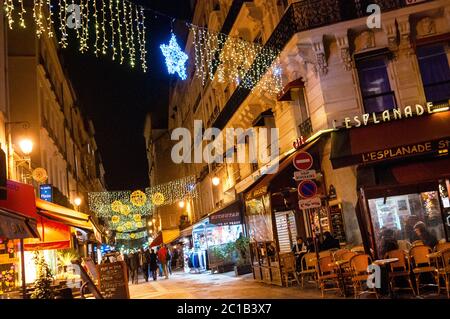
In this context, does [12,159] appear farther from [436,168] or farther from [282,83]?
[436,168]

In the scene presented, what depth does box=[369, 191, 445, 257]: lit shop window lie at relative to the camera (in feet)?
45.3

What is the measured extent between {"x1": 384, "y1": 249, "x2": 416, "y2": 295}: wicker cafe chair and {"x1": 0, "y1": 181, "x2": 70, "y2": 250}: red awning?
8.61 metres

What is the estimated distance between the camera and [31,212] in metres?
13.8

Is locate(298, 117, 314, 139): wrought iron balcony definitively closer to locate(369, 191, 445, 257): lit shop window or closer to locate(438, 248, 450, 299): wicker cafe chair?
locate(369, 191, 445, 257): lit shop window

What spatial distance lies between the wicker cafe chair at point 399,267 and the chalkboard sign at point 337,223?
12.3ft

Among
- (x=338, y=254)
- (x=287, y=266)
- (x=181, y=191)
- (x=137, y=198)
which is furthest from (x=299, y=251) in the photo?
(x=181, y=191)

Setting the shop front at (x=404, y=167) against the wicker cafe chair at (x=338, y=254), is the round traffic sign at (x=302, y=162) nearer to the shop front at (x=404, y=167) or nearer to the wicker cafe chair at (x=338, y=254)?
the shop front at (x=404, y=167)

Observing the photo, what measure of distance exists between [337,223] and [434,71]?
5.65 meters

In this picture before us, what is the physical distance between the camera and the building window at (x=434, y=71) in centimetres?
1519

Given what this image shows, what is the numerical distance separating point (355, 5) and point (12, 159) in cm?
1258

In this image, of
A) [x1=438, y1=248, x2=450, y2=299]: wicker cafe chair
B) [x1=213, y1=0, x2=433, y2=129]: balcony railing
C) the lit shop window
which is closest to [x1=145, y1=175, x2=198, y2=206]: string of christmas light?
[x1=213, y1=0, x2=433, y2=129]: balcony railing

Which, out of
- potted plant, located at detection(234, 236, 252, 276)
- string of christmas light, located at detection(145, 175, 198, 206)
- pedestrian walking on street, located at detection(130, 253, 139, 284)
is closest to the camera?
potted plant, located at detection(234, 236, 252, 276)

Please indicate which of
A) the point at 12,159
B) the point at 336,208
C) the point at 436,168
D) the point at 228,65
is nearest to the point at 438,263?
the point at 436,168

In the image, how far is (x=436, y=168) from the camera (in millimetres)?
13359
